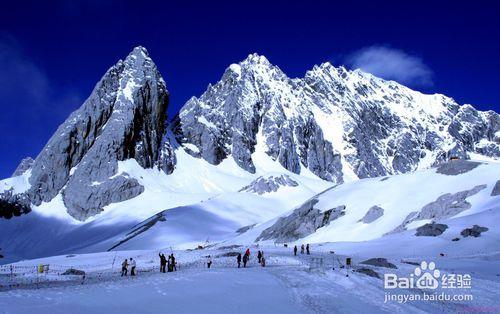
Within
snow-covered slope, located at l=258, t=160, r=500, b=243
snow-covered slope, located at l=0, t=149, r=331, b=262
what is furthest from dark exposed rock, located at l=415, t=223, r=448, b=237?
snow-covered slope, located at l=0, t=149, r=331, b=262

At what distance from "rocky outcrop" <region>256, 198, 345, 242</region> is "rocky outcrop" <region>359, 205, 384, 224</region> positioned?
6.42 metres

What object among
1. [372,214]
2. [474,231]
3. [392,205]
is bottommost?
[474,231]

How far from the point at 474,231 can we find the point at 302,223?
39293 mm

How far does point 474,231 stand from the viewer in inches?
2185

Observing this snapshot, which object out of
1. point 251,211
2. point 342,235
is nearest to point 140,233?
point 251,211

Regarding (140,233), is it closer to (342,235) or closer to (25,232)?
(342,235)

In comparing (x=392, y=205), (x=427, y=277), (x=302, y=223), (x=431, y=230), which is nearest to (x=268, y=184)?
(x=302, y=223)

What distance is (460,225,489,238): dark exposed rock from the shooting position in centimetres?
5481

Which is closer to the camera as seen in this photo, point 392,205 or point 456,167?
point 392,205

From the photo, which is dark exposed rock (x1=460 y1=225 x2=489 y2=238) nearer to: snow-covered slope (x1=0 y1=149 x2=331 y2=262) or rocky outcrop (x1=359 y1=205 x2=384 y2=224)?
rocky outcrop (x1=359 y1=205 x2=384 y2=224)

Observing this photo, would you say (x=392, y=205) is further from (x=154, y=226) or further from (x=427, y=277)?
(x=154, y=226)

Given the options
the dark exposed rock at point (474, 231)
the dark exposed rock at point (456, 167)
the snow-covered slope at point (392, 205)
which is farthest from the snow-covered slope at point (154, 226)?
the dark exposed rock at point (474, 231)

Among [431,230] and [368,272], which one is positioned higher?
[431,230]

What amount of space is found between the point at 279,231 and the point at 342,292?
66.9 meters
